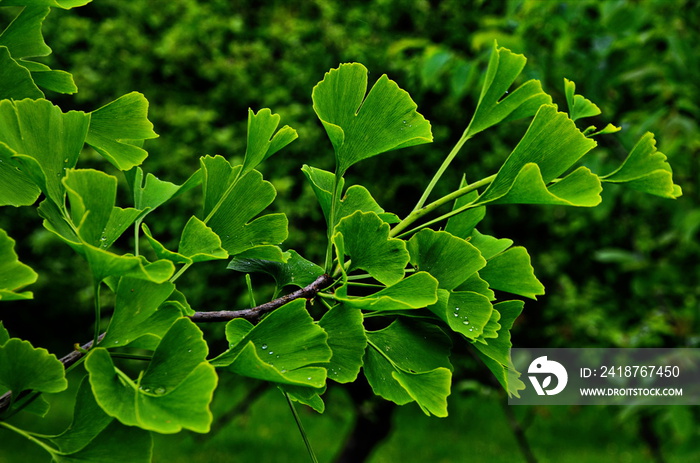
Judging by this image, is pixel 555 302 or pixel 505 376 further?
pixel 555 302

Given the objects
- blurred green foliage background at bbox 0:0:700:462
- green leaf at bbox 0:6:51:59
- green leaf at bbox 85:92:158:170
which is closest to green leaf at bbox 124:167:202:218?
green leaf at bbox 85:92:158:170

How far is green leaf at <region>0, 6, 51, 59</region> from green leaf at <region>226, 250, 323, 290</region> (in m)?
0.23

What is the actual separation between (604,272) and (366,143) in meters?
3.29

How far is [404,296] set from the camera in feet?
1.45

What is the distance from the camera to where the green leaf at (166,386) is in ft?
1.17

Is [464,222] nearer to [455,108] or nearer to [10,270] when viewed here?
[10,270]

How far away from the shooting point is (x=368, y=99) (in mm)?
515

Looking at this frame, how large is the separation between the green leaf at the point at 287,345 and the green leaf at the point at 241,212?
85mm

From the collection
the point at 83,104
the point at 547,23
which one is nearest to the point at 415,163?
the point at 547,23

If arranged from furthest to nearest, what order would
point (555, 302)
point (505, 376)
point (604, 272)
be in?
point (604, 272) → point (555, 302) → point (505, 376)

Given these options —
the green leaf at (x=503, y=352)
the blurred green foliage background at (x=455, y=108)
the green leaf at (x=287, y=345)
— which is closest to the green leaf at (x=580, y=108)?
the green leaf at (x=503, y=352)

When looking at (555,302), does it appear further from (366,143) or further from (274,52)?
(366,143)

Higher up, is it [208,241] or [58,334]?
[208,241]

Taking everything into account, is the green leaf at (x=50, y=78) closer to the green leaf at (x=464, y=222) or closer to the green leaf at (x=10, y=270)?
the green leaf at (x=10, y=270)
